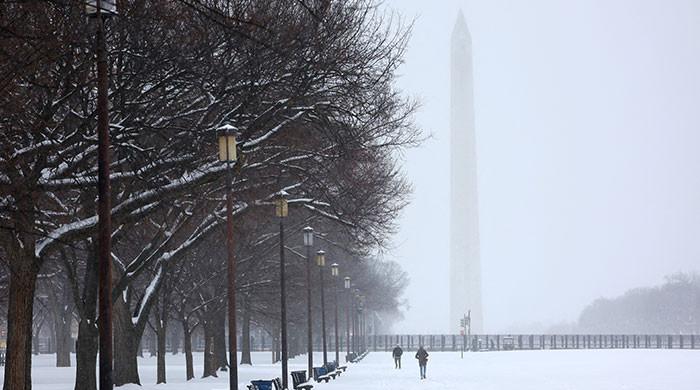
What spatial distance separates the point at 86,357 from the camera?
36.9m

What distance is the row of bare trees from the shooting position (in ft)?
84.7

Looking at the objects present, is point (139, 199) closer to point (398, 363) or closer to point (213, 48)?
point (213, 48)

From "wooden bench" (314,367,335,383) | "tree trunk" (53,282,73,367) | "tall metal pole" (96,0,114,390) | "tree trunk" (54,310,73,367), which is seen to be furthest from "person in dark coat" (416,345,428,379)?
"tall metal pole" (96,0,114,390)

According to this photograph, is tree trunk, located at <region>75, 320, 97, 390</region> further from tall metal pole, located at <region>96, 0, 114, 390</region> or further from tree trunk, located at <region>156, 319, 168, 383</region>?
tall metal pole, located at <region>96, 0, 114, 390</region>

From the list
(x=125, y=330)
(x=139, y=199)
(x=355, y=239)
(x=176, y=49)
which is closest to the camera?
(x=176, y=49)

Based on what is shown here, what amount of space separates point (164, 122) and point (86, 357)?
8.50 meters

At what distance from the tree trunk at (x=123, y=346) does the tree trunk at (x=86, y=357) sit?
4061 millimetres

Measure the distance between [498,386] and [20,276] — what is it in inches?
903

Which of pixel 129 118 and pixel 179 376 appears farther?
pixel 179 376

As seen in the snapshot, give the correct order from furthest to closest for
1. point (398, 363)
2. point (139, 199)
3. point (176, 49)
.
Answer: point (398, 363) < point (139, 199) < point (176, 49)

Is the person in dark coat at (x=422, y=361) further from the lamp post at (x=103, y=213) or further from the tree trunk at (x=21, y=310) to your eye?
the lamp post at (x=103, y=213)

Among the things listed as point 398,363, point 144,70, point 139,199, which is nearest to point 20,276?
point 139,199

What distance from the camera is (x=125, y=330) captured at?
139 ft

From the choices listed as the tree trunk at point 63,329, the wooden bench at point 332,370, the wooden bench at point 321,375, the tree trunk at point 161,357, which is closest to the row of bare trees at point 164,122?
the tree trunk at point 161,357
